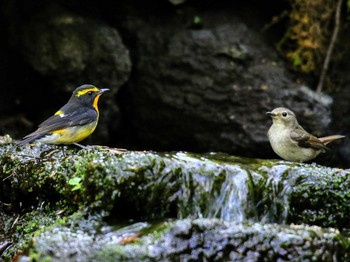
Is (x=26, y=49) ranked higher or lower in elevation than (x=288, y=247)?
higher

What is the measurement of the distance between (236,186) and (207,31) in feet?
16.4

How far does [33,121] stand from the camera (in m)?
9.90

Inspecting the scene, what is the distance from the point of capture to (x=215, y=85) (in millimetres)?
9492

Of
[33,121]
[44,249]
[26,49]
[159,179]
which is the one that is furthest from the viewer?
[33,121]

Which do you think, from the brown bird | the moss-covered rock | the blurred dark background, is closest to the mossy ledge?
the moss-covered rock

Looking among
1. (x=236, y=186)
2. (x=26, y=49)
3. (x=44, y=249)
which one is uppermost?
(x=26, y=49)

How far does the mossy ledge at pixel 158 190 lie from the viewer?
15.2ft

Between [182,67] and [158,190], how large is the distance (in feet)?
16.7

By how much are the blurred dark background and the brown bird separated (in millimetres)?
2092

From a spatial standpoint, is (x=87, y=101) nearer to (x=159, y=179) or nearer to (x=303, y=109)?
(x=159, y=179)

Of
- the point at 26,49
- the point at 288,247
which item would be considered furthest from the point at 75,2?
the point at 288,247

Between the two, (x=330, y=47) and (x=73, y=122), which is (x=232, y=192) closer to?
(x=73, y=122)

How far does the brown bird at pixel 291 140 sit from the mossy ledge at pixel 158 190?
63.7 inches

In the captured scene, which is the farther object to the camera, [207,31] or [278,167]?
[207,31]
